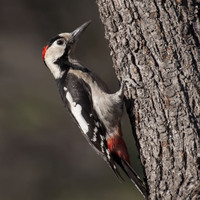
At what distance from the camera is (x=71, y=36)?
4.86 meters

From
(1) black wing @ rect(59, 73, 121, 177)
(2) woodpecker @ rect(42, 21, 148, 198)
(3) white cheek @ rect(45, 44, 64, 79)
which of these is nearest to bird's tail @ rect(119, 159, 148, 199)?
(2) woodpecker @ rect(42, 21, 148, 198)

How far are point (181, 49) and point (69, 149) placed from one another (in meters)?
6.29

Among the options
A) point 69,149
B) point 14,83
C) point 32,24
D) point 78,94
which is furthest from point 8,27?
point 78,94

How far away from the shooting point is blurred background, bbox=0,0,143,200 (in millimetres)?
8852

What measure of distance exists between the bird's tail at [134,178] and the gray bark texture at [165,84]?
5.9 inches

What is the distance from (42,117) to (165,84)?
5.98 m

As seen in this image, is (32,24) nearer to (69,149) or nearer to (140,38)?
(69,149)

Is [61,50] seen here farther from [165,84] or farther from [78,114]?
[165,84]

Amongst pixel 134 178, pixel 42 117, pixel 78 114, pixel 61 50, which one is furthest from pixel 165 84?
pixel 42 117

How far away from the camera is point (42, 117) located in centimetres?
922

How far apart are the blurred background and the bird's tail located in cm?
441

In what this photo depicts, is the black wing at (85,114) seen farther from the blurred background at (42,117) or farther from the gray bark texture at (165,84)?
the blurred background at (42,117)

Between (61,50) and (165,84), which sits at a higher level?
(61,50)

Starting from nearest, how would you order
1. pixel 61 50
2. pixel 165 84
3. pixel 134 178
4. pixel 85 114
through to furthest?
pixel 165 84 < pixel 134 178 < pixel 85 114 < pixel 61 50
